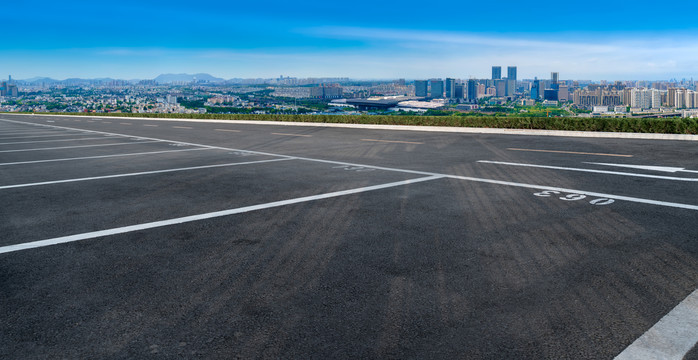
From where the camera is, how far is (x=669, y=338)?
344cm

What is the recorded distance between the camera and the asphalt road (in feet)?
11.5

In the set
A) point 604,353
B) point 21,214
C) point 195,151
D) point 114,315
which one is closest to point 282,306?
point 114,315

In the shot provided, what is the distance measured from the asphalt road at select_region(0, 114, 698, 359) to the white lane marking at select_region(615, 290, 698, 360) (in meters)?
0.04

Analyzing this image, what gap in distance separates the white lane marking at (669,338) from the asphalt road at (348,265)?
0.13ft

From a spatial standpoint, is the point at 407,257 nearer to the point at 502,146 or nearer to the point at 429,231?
the point at 429,231

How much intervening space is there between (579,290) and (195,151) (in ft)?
48.3

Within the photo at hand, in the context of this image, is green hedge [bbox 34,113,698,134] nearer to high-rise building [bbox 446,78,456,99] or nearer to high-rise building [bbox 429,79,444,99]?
high-rise building [bbox 446,78,456,99]

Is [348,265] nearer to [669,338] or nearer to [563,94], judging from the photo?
[669,338]

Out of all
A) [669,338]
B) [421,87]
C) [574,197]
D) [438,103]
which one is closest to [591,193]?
[574,197]

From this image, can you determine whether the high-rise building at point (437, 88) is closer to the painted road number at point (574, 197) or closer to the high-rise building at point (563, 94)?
the high-rise building at point (563, 94)

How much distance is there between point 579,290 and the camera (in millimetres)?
4285

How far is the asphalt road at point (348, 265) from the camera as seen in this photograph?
3.49 m

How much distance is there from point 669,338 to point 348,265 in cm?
279

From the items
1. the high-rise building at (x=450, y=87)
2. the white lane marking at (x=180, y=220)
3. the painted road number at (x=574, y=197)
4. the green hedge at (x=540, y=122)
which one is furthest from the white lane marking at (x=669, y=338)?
the high-rise building at (x=450, y=87)
